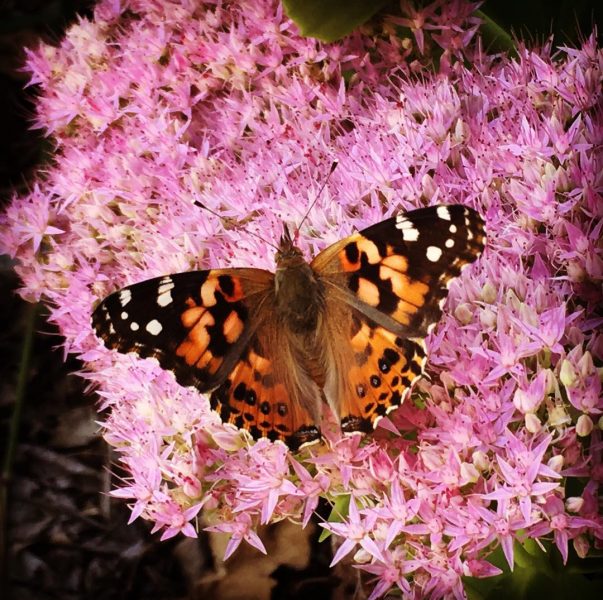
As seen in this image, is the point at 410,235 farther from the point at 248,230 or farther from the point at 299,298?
the point at 248,230

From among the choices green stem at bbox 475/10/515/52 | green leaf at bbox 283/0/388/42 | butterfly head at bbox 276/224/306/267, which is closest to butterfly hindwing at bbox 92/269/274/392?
butterfly head at bbox 276/224/306/267

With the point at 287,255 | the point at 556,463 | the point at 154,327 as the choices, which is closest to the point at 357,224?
the point at 287,255

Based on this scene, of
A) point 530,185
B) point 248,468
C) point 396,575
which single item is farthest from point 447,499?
point 530,185

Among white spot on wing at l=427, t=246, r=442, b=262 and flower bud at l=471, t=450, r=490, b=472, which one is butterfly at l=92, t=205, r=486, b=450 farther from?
flower bud at l=471, t=450, r=490, b=472

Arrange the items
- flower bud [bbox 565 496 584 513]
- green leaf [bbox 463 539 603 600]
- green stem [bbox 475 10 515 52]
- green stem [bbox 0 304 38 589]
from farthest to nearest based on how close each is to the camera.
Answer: green stem [bbox 0 304 38 589]
green stem [bbox 475 10 515 52]
green leaf [bbox 463 539 603 600]
flower bud [bbox 565 496 584 513]

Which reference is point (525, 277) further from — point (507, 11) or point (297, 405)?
point (507, 11)
